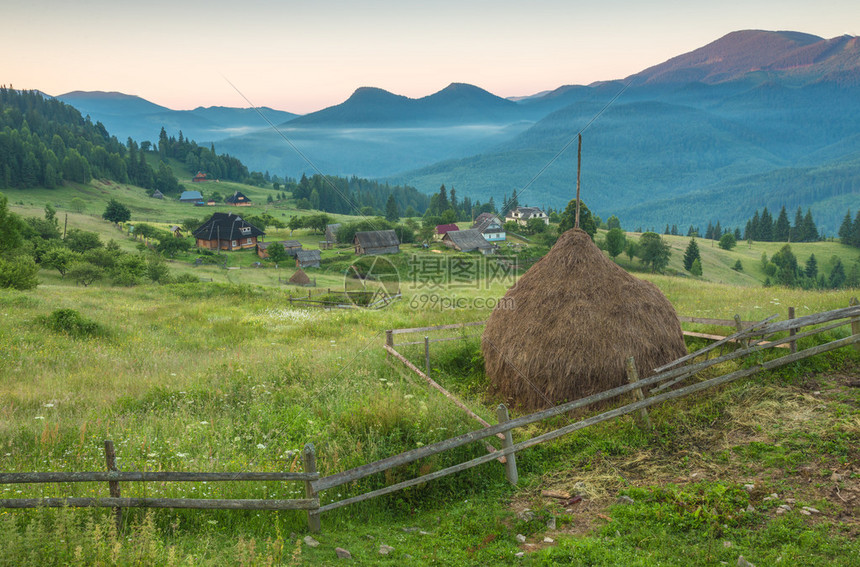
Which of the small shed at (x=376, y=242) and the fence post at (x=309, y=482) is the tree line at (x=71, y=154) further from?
the fence post at (x=309, y=482)

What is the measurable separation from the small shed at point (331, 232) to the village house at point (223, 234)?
1308 centimetres

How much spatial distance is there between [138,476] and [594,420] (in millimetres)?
5822

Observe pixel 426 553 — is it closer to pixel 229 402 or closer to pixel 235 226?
pixel 229 402

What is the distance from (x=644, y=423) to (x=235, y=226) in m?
76.9

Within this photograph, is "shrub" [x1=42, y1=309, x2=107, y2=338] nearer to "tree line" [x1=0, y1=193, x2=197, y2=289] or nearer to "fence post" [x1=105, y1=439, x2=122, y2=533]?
"fence post" [x1=105, y1=439, x2=122, y2=533]

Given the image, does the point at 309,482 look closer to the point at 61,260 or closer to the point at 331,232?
the point at 61,260

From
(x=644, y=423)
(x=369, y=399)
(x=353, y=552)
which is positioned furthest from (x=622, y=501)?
(x=369, y=399)

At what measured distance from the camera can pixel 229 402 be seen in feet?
30.6

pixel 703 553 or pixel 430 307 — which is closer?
pixel 703 553

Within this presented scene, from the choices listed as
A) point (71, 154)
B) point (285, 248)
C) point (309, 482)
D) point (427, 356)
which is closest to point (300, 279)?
point (285, 248)

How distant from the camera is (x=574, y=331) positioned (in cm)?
904

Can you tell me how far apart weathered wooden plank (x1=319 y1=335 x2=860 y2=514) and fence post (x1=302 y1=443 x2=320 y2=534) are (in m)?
0.11

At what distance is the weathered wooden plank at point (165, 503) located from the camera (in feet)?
15.4

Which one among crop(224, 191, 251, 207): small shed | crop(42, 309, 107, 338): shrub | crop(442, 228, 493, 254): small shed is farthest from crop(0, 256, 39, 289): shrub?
crop(224, 191, 251, 207): small shed
